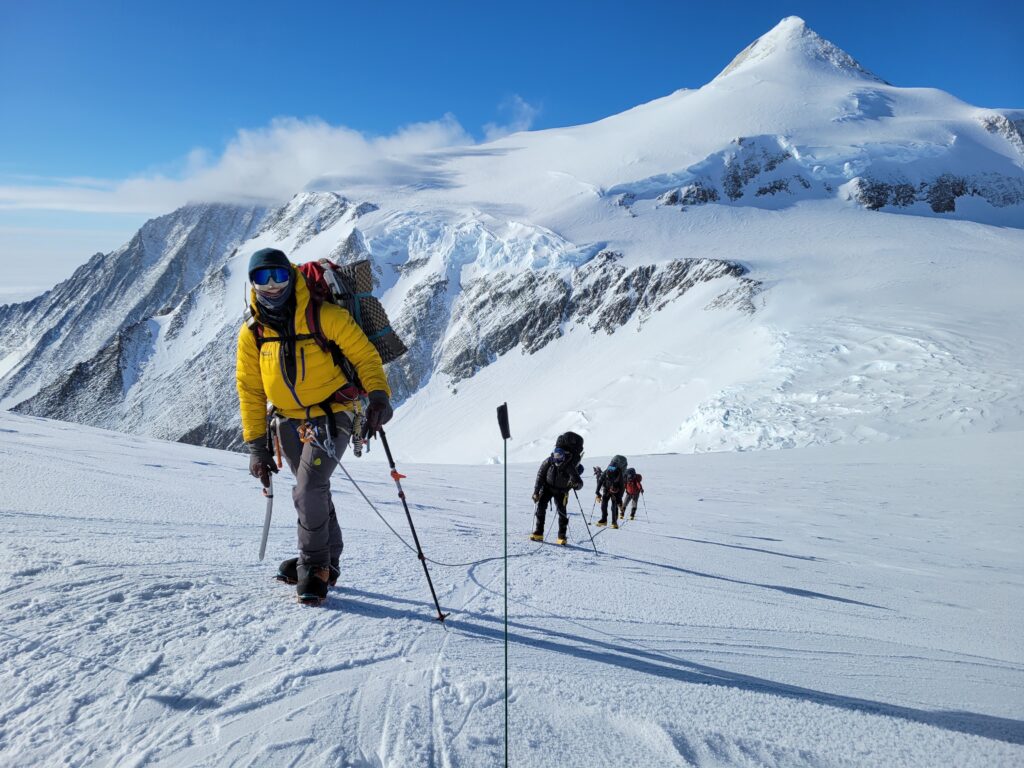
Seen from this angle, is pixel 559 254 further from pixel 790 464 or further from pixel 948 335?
pixel 790 464

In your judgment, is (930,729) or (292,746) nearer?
(292,746)

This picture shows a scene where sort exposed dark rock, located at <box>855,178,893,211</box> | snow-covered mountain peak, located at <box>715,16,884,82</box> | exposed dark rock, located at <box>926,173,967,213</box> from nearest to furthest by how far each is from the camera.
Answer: exposed dark rock, located at <box>855,178,893,211</box>
exposed dark rock, located at <box>926,173,967,213</box>
snow-covered mountain peak, located at <box>715,16,884,82</box>

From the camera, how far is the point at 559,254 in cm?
8438

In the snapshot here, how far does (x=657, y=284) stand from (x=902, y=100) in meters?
96.1

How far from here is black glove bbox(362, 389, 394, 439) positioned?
4.23 meters

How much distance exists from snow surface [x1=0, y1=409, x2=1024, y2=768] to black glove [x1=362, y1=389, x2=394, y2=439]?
48.0 inches

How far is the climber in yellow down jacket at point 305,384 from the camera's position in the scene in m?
4.07

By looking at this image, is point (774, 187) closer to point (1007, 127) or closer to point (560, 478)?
point (1007, 127)

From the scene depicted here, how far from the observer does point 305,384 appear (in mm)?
4184

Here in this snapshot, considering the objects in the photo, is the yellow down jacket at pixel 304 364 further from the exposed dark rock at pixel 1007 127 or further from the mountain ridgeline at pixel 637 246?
the exposed dark rock at pixel 1007 127

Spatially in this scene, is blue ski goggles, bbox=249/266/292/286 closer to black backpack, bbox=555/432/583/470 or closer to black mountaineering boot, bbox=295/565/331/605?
black mountaineering boot, bbox=295/565/331/605

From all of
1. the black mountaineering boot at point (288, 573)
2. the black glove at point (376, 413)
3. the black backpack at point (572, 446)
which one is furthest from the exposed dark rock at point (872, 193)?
the black mountaineering boot at point (288, 573)

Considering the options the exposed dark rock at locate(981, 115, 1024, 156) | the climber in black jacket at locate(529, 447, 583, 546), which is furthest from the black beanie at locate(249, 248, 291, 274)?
the exposed dark rock at locate(981, 115, 1024, 156)

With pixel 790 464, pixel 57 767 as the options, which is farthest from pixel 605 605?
pixel 790 464
